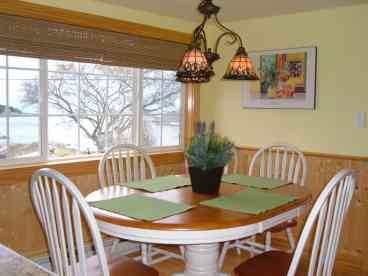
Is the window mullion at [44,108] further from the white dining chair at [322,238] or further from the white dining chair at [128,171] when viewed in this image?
the white dining chair at [322,238]

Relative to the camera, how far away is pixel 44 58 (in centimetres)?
282

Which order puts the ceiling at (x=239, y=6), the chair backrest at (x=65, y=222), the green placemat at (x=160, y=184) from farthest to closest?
1. the ceiling at (x=239, y=6)
2. the green placemat at (x=160, y=184)
3. the chair backrest at (x=65, y=222)

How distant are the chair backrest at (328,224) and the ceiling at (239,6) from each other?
68.6 inches

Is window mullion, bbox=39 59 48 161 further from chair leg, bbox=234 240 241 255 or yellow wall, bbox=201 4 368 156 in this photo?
yellow wall, bbox=201 4 368 156

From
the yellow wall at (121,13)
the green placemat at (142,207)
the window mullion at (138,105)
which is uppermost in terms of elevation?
the yellow wall at (121,13)

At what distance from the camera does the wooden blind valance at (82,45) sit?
267 centimetres

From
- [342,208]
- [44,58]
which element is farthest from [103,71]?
[342,208]

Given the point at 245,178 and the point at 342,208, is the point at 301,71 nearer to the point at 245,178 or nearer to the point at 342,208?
the point at 245,178

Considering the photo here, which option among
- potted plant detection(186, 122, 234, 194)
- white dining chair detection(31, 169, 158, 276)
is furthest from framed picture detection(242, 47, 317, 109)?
white dining chair detection(31, 169, 158, 276)

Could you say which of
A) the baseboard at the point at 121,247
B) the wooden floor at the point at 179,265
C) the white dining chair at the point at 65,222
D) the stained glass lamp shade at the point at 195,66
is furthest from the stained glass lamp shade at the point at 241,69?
the baseboard at the point at 121,247

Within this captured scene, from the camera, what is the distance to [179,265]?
10.8ft

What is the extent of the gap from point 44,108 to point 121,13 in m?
0.97

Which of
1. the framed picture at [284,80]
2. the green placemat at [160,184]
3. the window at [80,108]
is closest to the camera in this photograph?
the green placemat at [160,184]

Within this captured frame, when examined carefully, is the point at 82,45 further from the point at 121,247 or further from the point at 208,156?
the point at 121,247
